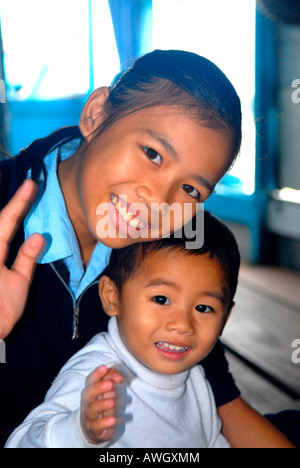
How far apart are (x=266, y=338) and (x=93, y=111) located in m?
0.63

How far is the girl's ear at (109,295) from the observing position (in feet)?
1.48

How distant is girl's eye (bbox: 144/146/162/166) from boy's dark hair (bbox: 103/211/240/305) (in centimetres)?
7

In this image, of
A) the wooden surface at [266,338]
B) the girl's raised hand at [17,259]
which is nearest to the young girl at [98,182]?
the girl's raised hand at [17,259]

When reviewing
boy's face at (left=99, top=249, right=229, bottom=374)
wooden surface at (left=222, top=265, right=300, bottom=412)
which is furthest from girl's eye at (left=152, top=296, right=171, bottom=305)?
wooden surface at (left=222, top=265, right=300, bottom=412)

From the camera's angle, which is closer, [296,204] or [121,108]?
[121,108]

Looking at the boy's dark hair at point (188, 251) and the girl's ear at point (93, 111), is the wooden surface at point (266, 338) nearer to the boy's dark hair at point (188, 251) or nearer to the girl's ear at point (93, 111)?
the boy's dark hair at point (188, 251)

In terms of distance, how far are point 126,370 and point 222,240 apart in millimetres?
139

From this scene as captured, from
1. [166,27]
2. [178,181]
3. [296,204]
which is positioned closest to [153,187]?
[178,181]

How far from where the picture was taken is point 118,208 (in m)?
0.40

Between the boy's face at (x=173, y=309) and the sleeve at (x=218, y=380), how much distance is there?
80mm

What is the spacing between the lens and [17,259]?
0.35 m

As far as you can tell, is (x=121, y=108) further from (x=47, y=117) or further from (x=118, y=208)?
(x=47, y=117)
